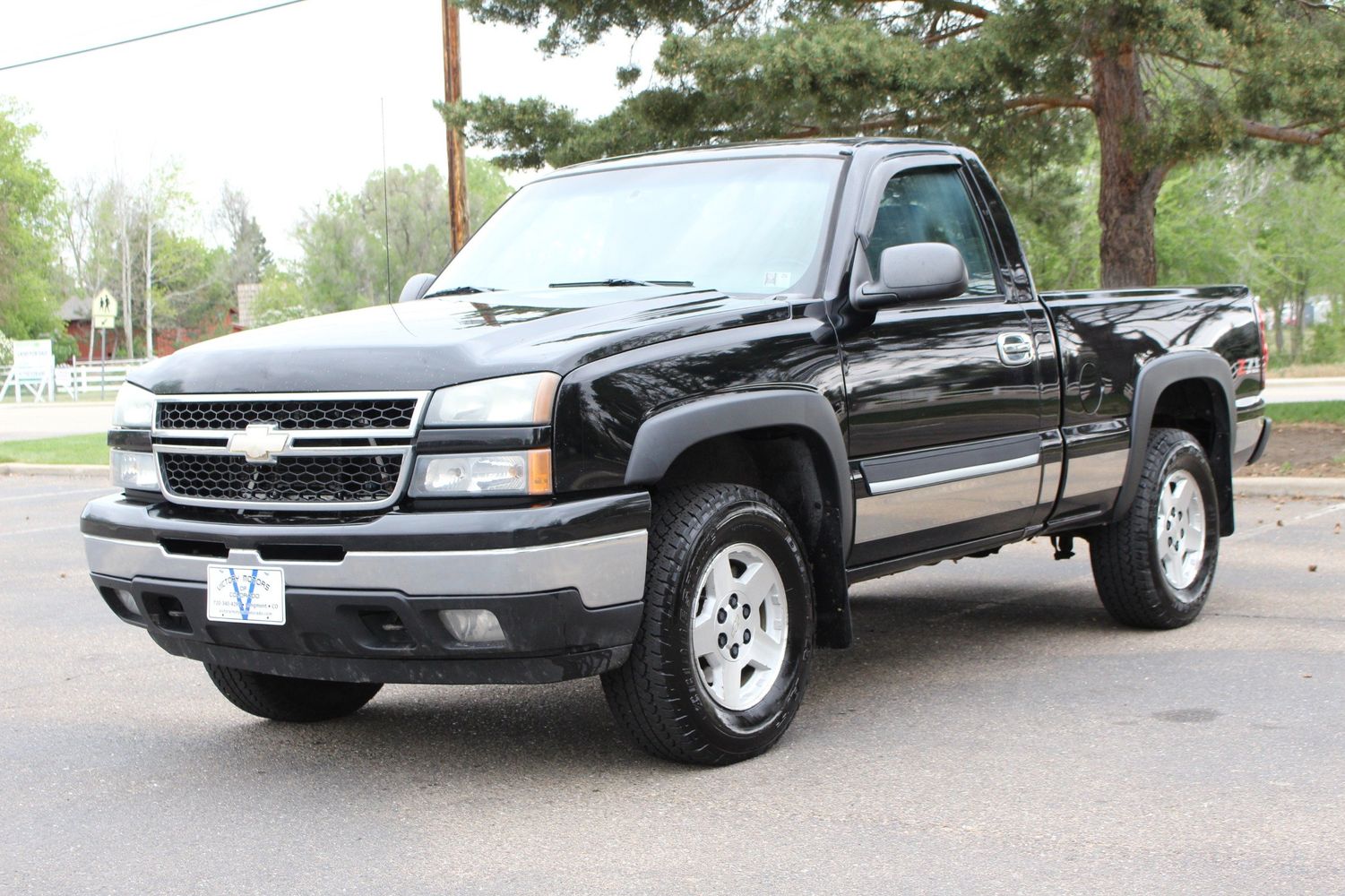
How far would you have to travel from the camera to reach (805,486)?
502 cm

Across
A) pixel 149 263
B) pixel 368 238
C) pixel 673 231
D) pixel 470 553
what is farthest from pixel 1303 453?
pixel 149 263

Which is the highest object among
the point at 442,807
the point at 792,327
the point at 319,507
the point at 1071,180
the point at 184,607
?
the point at 1071,180

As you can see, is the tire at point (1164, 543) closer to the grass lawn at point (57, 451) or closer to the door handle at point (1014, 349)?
the door handle at point (1014, 349)

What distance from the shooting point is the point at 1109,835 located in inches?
156

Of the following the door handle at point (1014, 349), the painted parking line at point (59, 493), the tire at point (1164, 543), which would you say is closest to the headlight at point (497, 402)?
the door handle at point (1014, 349)

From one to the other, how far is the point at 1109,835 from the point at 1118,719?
1261mm

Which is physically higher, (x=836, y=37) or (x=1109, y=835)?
(x=836, y=37)

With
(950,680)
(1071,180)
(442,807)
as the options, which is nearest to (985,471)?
(950,680)

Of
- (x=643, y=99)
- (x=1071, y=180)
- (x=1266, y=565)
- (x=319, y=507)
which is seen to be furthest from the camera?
(x=1071, y=180)

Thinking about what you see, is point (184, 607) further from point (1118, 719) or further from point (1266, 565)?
point (1266, 565)

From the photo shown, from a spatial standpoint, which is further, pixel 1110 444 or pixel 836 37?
pixel 836 37

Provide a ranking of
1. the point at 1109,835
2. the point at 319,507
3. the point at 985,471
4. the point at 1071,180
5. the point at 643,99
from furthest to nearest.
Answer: the point at 1071,180, the point at 643,99, the point at 985,471, the point at 319,507, the point at 1109,835

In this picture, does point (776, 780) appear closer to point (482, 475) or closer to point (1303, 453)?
point (482, 475)

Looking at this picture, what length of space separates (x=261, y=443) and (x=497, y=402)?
0.73 m
